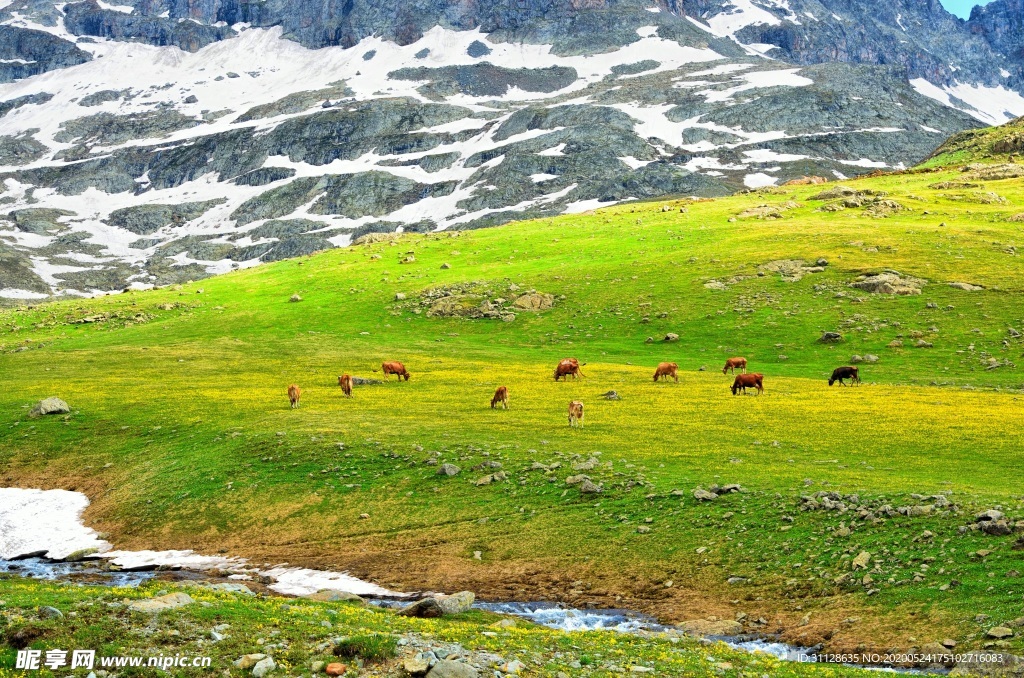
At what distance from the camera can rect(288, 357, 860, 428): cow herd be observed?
44.9 meters

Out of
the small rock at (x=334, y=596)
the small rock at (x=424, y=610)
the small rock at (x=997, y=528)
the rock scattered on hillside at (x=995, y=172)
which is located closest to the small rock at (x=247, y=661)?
the small rock at (x=424, y=610)

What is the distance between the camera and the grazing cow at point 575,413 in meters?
40.4

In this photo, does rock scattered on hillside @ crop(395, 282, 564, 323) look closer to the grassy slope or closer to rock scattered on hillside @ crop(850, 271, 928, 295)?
the grassy slope

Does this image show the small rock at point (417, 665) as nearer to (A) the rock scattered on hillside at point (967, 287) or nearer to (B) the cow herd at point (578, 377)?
(B) the cow herd at point (578, 377)

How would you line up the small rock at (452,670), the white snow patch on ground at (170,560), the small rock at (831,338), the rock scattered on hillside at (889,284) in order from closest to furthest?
the small rock at (452,670) < the white snow patch on ground at (170,560) < the small rock at (831,338) < the rock scattered on hillside at (889,284)

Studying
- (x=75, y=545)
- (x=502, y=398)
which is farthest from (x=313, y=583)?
(x=502, y=398)

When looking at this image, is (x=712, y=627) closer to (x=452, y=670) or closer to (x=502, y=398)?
(x=452, y=670)

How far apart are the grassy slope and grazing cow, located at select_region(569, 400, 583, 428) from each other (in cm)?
65

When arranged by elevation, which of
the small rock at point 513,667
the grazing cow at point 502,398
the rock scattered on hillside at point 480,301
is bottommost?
the rock scattered on hillside at point 480,301

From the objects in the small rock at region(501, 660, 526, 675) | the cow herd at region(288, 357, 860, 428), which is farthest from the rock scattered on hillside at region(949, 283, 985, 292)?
the small rock at region(501, 660, 526, 675)

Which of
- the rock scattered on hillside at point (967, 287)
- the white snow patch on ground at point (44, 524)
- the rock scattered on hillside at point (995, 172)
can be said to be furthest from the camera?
the rock scattered on hillside at point (995, 172)

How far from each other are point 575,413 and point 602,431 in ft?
6.10

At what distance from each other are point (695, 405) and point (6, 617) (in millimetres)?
36045

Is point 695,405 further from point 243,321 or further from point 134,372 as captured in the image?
point 243,321
